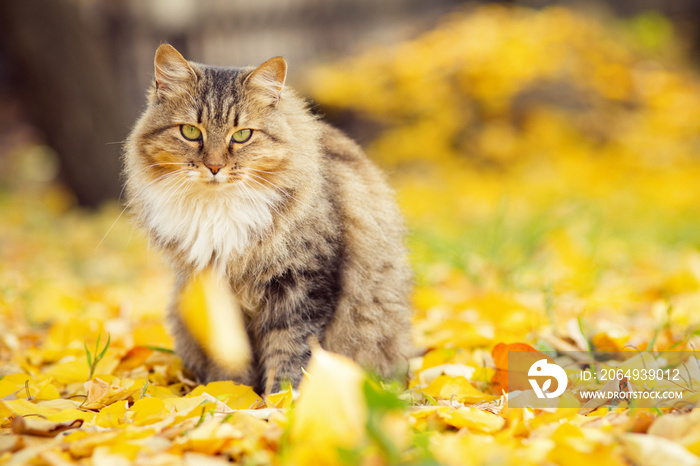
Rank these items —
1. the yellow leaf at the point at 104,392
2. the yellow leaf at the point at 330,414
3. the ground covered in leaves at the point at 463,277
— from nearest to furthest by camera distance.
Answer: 1. the yellow leaf at the point at 330,414
2. the ground covered in leaves at the point at 463,277
3. the yellow leaf at the point at 104,392

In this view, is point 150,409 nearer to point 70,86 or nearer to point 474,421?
point 474,421

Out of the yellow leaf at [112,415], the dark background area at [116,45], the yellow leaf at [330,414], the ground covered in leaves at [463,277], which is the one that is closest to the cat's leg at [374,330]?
the ground covered in leaves at [463,277]

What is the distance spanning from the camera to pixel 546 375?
1884 mm

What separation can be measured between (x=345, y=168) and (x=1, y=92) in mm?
9091

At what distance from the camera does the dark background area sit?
18.4 feet

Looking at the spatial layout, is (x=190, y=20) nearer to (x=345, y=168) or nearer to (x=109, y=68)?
(x=109, y=68)

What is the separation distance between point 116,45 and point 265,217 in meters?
5.14

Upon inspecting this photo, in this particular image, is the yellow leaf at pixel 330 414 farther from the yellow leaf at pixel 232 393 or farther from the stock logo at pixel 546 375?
the stock logo at pixel 546 375

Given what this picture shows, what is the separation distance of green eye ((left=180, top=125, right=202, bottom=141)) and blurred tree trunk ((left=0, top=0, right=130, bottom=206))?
12.3 ft

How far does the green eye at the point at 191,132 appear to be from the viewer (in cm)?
203

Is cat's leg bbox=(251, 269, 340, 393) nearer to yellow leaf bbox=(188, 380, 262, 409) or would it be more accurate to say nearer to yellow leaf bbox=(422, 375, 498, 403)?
yellow leaf bbox=(188, 380, 262, 409)

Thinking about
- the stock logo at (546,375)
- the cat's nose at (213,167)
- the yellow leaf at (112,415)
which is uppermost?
the cat's nose at (213,167)

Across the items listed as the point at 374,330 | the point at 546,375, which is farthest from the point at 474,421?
the point at 374,330

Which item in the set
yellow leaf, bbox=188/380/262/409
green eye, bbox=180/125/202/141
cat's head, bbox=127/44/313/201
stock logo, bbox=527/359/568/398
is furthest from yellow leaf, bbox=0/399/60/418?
stock logo, bbox=527/359/568/398
